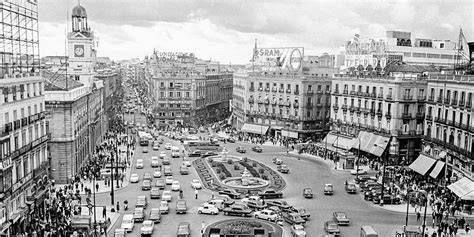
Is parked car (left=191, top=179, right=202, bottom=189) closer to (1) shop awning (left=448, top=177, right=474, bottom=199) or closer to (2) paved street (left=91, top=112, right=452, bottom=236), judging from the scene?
(2) paved street (left=91, top=112, right=452, bottom=236)

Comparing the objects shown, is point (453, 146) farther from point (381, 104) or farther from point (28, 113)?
point (28, 113)

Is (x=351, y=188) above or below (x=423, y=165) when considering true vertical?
below

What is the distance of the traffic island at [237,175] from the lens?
6575 centimetres

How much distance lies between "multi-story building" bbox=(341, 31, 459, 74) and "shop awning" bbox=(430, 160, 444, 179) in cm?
5365

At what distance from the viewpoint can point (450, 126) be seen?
221 ft

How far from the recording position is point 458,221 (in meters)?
51.2

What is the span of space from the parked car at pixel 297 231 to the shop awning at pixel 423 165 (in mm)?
30200

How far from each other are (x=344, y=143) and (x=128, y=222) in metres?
54.8

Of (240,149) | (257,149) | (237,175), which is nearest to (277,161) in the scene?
(237,175)

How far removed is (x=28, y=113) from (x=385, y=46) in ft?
321

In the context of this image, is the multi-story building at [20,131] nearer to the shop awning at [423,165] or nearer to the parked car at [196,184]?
the parked car at [196,184]

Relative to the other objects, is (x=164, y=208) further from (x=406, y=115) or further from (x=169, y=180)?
(x=406, y=115)

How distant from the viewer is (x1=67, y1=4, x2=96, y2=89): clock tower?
97438 millimetres

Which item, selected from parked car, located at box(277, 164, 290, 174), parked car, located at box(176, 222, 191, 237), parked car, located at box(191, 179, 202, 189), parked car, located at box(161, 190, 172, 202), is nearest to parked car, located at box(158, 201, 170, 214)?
parked car, located at box(161, 190, 172, 202)
